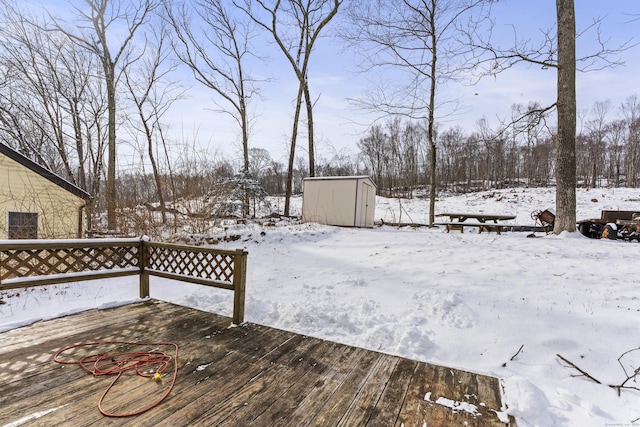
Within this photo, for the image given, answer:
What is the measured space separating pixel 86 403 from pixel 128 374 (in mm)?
353

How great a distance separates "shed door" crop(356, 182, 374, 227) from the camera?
437 inches

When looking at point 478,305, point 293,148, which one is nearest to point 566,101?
point 478,305

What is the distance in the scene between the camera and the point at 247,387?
1942 mm

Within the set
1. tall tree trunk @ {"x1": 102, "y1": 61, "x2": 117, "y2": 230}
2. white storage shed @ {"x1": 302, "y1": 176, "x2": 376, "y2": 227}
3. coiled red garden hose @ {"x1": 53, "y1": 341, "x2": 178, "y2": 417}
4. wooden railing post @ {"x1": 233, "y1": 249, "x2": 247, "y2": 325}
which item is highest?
tall tree trunk @ {"x1": 102, "y1": 61, "x2": 117, "y2": 230}

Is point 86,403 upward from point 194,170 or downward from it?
downward

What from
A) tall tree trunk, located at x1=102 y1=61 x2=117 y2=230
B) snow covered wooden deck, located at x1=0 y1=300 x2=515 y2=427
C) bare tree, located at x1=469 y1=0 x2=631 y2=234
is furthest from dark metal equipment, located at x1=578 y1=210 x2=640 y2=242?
Answer: tall tree trunk, located at x1=102 y1=61 x2=117 y2=230

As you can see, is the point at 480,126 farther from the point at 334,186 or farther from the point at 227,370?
the point at 227,370

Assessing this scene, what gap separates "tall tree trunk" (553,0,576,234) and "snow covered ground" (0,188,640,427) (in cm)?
74

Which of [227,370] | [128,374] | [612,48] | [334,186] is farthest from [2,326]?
[612,48]

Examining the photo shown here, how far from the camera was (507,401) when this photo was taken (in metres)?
1.82

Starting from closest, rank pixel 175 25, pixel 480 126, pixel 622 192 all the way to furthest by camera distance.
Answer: pixel 175 25, pixel 622 192, pixel 480 126

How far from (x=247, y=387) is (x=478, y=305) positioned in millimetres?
2756

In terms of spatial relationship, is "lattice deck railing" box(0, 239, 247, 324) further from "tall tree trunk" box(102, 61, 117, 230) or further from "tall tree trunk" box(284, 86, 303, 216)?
"tall tree trunk" box(284, 86, 303, 216)

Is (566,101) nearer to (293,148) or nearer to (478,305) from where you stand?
(478,305)
